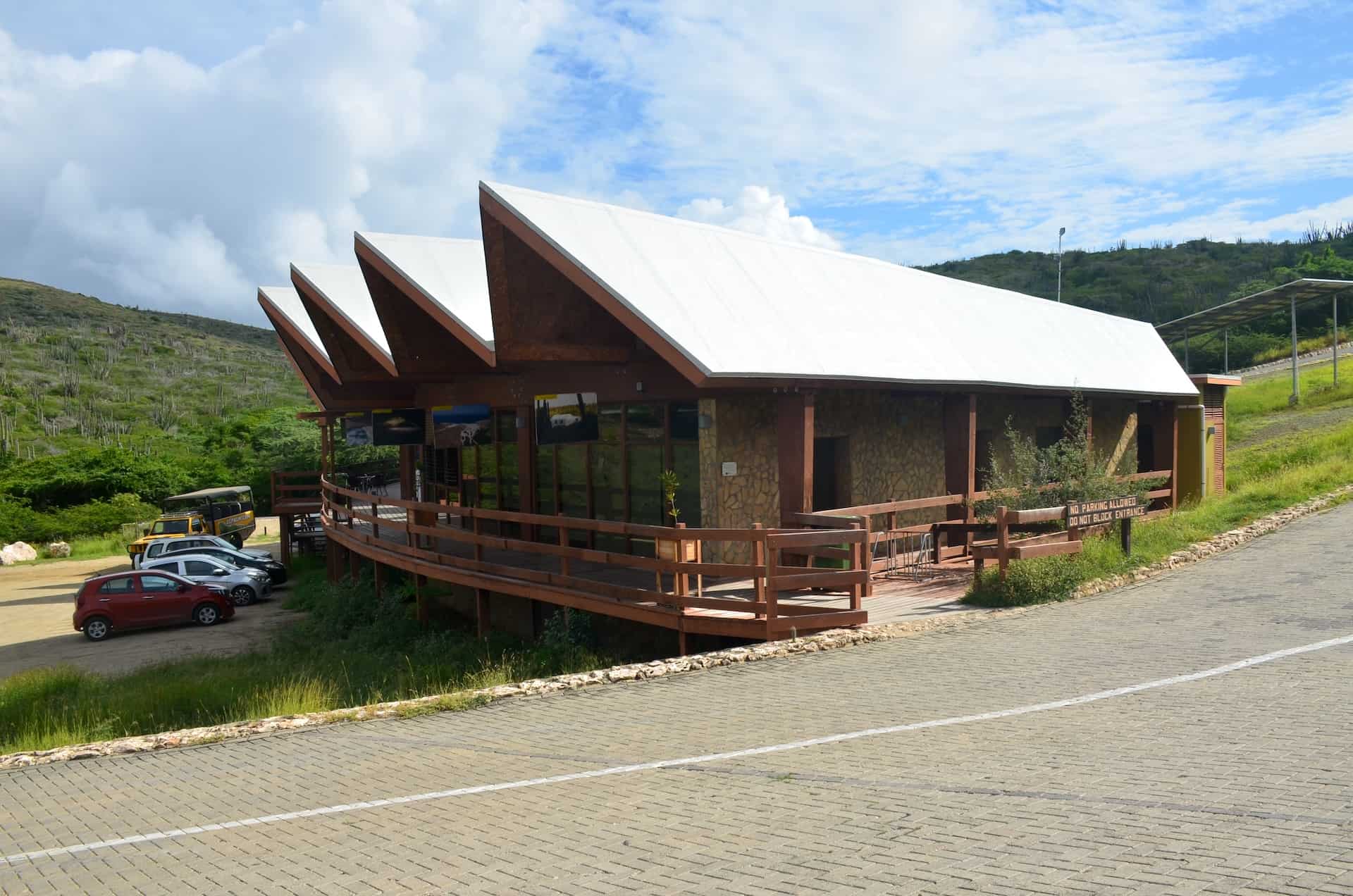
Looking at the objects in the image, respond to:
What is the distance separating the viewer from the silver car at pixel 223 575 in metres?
25.7

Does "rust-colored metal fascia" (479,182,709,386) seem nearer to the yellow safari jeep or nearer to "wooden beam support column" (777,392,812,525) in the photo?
"wooden beam support column" (777,392,812,525)

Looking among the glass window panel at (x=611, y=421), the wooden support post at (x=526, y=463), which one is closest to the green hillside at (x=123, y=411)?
the wooden support post at (x=526, y=463)

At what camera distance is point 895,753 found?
6.58 m

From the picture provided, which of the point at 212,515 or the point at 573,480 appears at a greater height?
the point at 573,480

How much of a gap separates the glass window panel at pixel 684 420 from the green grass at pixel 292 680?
140 inches

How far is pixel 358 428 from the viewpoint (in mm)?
25688

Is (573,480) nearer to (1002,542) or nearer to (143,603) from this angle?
(1002,542)

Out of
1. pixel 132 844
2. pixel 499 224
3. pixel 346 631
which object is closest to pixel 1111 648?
pixel 132 844

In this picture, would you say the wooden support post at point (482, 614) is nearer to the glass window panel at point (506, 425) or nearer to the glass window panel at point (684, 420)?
the glass window panel at point (684, 420)

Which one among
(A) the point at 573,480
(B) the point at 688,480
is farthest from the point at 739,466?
(A) the point at 573,480

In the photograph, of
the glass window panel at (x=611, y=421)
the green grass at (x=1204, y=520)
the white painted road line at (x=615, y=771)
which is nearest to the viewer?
the white painted road line at (x=615, y=771)

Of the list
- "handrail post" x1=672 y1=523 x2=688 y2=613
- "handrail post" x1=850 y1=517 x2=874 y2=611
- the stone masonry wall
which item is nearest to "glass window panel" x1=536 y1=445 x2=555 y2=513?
the stone masonry wall

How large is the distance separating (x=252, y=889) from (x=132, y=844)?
140cm

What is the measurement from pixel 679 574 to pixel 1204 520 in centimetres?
1041
